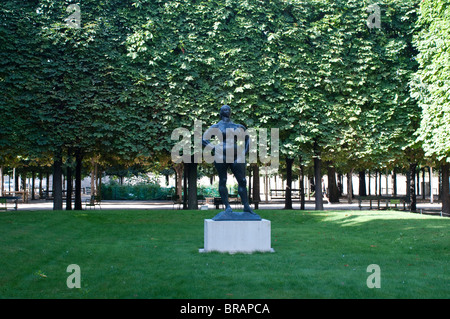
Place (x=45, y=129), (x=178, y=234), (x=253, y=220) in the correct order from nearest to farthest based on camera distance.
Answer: (x=253, y=220)
(x=178, y=234)
(x=45, y=129)

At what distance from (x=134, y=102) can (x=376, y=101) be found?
38.1 feet

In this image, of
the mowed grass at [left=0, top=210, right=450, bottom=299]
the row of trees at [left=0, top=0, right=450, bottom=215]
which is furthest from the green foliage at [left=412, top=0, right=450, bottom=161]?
the mowed grass at [left=0, top=210, right=450, bottom=299]

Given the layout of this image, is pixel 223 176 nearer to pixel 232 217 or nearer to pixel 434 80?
pixel 232 217

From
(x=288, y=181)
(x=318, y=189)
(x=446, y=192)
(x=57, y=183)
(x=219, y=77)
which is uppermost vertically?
(x=219, y=77)

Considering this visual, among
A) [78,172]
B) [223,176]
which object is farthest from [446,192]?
[78,172]

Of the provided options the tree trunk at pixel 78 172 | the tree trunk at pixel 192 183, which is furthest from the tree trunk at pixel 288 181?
the tree trunk at pixel 78 172

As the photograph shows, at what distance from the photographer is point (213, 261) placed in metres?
8.51

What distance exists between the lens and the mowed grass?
20.5 ft

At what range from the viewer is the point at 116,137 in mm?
19609

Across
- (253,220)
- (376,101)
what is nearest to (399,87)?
(376,101)

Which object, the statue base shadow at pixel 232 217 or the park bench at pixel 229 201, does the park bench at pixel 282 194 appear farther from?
the statue base shadow at pixel 232 217

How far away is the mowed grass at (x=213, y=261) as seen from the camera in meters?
6.24

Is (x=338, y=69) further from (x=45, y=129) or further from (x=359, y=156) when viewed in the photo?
(x=45, y=129)

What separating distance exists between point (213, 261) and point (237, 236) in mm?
1443
